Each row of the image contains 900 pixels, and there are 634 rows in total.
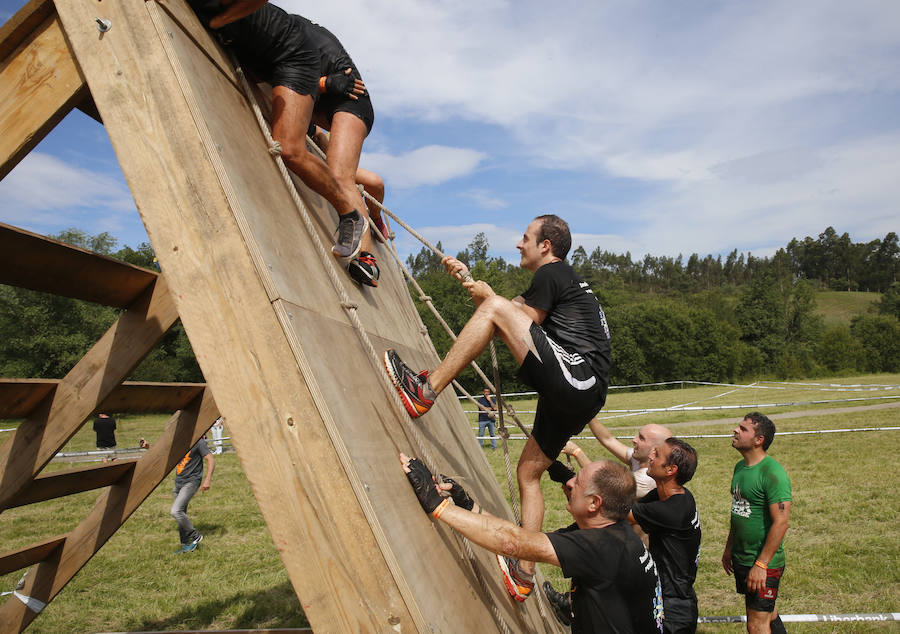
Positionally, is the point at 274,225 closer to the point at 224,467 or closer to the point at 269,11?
the point at 269,11

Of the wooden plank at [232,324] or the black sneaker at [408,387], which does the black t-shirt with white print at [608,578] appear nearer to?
the black sneaker at [408,387]

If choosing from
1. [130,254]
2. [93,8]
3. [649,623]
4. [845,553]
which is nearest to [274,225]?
[93,8]

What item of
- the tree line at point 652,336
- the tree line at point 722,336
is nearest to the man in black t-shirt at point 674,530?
the tree line at point 652,336

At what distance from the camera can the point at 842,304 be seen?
335ft

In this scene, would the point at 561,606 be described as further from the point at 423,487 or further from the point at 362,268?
the point at 362,268

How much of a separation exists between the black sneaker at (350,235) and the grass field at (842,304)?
103m

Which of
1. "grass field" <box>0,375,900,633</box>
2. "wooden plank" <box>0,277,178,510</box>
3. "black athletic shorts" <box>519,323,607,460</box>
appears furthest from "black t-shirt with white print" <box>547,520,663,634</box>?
"wooden plank" <box>0,277,178,510</box>

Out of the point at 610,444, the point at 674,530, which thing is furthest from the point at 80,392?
the point at 610,444

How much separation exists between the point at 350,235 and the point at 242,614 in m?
A: 4.79

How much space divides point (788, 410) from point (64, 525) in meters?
23.9

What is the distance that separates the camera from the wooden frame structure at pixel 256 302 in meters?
1.71

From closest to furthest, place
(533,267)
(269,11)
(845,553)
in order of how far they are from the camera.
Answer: (269,11) < (533,267) < (845,553)

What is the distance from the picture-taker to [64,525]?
1057 cm

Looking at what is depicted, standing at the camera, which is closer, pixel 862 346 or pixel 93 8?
pixel 93 8
